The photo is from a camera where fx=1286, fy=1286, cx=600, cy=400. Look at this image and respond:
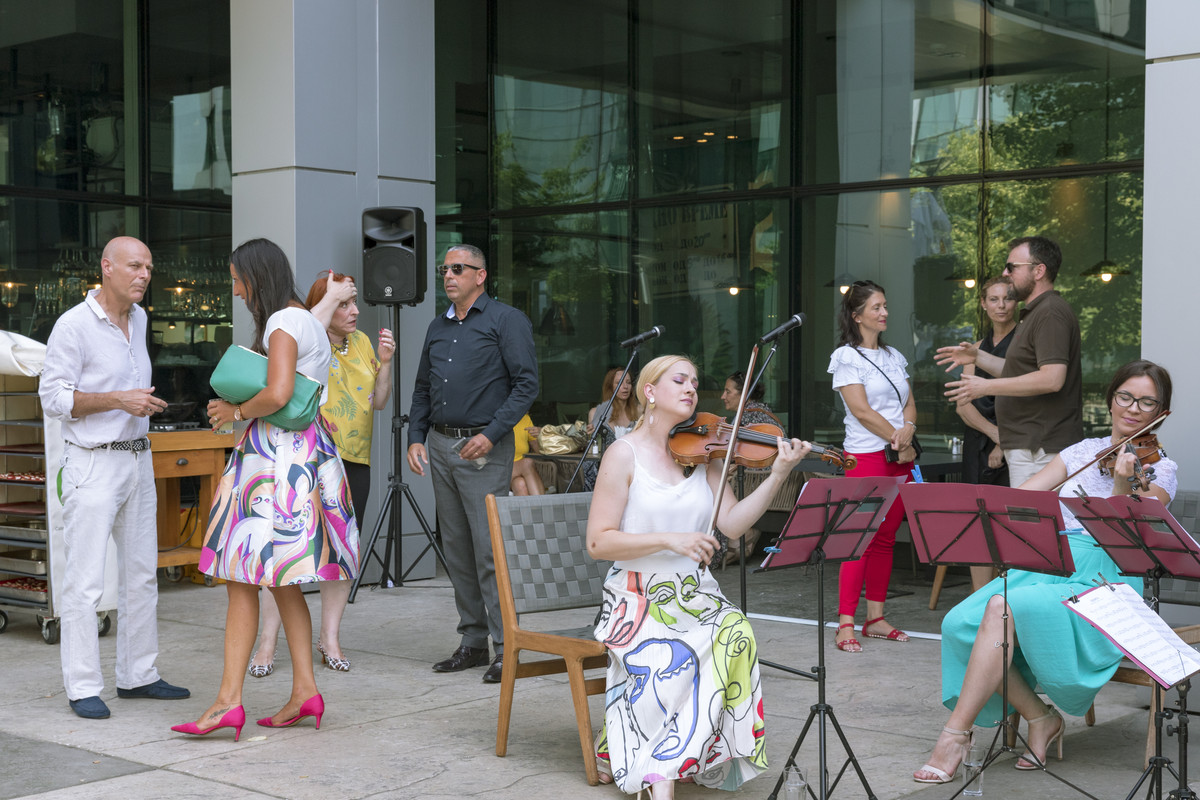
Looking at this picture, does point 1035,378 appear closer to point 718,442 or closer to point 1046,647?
point 1046,647

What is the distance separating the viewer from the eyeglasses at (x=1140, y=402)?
4.30 m

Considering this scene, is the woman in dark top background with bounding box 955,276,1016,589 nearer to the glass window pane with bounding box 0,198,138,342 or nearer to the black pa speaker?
the black pa speaker

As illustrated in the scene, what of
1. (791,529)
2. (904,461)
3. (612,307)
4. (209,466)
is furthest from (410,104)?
(791,529)

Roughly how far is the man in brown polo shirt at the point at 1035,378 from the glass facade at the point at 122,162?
284 inches

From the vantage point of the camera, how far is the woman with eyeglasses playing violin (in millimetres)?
4051

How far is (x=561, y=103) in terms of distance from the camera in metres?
11.5

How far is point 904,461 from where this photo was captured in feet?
20.7

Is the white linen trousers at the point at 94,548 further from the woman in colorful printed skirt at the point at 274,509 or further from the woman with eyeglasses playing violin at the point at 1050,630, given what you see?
the woman with eyeglasses playing violin at the point at 1050,630

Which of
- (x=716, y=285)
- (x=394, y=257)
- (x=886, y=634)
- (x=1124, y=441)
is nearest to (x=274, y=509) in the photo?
(x=1124, y=441)

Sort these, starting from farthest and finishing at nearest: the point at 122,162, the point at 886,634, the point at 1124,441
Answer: the point at 122,162 → the point at 886,634 → the point at 1124,441

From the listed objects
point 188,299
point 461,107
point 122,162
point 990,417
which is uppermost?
point 461,107

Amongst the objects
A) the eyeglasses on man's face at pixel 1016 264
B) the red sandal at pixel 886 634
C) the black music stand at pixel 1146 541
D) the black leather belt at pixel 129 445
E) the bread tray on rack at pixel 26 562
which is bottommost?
the red sandal at pixel 886 634

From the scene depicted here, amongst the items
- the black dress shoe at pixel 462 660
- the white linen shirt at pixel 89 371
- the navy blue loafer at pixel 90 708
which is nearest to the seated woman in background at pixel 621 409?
the black dress shoe at pixel 462 660

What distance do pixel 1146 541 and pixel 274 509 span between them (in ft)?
9.17
